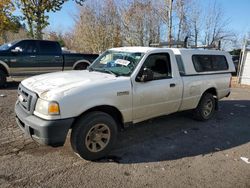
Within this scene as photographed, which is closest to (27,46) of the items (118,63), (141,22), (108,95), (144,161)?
(118,63)

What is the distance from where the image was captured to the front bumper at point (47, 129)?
332cm

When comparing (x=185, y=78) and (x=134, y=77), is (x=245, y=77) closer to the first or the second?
(x=185, y=78)

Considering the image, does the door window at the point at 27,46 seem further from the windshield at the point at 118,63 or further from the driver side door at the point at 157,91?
the driver side door at the point at 157,91

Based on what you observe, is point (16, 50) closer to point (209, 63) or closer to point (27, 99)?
point (27, 99)

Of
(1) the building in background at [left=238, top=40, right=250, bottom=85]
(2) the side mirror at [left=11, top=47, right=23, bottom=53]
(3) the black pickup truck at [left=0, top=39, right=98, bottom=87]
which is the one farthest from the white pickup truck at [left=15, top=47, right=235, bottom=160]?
(1) the building in background at [left=238, top=40, right=250, bottom=85]

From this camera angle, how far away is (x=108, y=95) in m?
3.85

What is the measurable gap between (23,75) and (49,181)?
25.0 feet

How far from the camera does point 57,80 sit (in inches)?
158

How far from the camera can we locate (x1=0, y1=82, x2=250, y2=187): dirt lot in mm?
3365

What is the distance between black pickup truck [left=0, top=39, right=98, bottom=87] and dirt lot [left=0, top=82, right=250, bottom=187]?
453 cm

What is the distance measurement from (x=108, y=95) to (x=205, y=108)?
3287mm

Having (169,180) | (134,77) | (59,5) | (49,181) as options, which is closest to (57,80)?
(134,77)

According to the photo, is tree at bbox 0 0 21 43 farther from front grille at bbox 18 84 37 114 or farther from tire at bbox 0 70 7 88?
front grille at bbox 18 84 37 114

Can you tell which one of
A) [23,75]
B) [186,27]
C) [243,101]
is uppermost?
[186,27]
